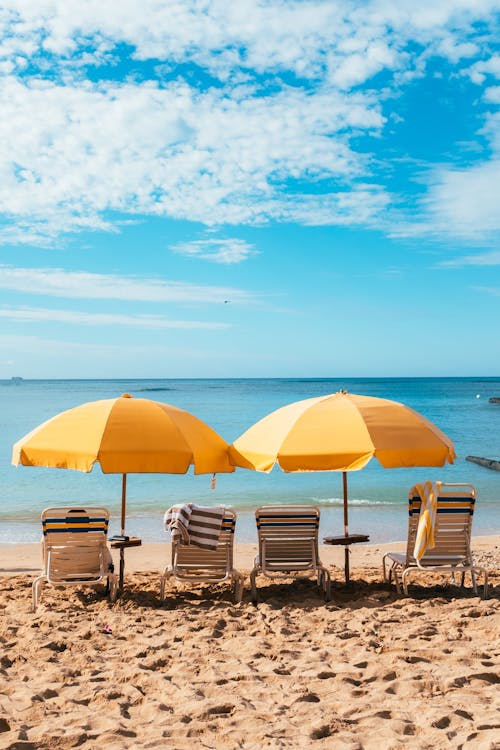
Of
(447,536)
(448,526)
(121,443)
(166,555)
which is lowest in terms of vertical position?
(166,555)

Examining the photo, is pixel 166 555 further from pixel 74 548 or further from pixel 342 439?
pixel 342 439

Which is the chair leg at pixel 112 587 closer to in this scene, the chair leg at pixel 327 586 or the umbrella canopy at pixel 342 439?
the umbrella canopy at pixel 342 439

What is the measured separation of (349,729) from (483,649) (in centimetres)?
165

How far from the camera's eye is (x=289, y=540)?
6.97 metres

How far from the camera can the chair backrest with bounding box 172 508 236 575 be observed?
6.80m

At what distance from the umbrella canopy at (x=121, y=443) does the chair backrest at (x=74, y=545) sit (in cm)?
59

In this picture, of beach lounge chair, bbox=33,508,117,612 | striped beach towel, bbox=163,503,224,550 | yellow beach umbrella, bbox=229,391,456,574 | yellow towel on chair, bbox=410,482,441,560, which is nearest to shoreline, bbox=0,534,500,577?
yellow towel on chair, bbox=410,482,441,560

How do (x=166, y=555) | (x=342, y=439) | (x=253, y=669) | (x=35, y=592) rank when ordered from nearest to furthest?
(x=253, y=669) < (x=342, y=439) < (x=35, y=592) < (x=166, y=555)

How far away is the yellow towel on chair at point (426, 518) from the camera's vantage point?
6.62 meters

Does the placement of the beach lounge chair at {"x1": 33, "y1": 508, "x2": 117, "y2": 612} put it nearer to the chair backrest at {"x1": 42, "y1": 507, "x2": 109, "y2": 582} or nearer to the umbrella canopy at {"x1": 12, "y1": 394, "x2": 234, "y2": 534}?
the chair backrest at {"x1": 42, "y1": 507, "x2": 109, "y2": 582}

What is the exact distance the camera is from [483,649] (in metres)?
5.08

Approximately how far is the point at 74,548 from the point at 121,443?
1178 mm

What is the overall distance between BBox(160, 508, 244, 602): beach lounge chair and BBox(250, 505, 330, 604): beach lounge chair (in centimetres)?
26

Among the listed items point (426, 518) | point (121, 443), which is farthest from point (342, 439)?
point (121, 443)
